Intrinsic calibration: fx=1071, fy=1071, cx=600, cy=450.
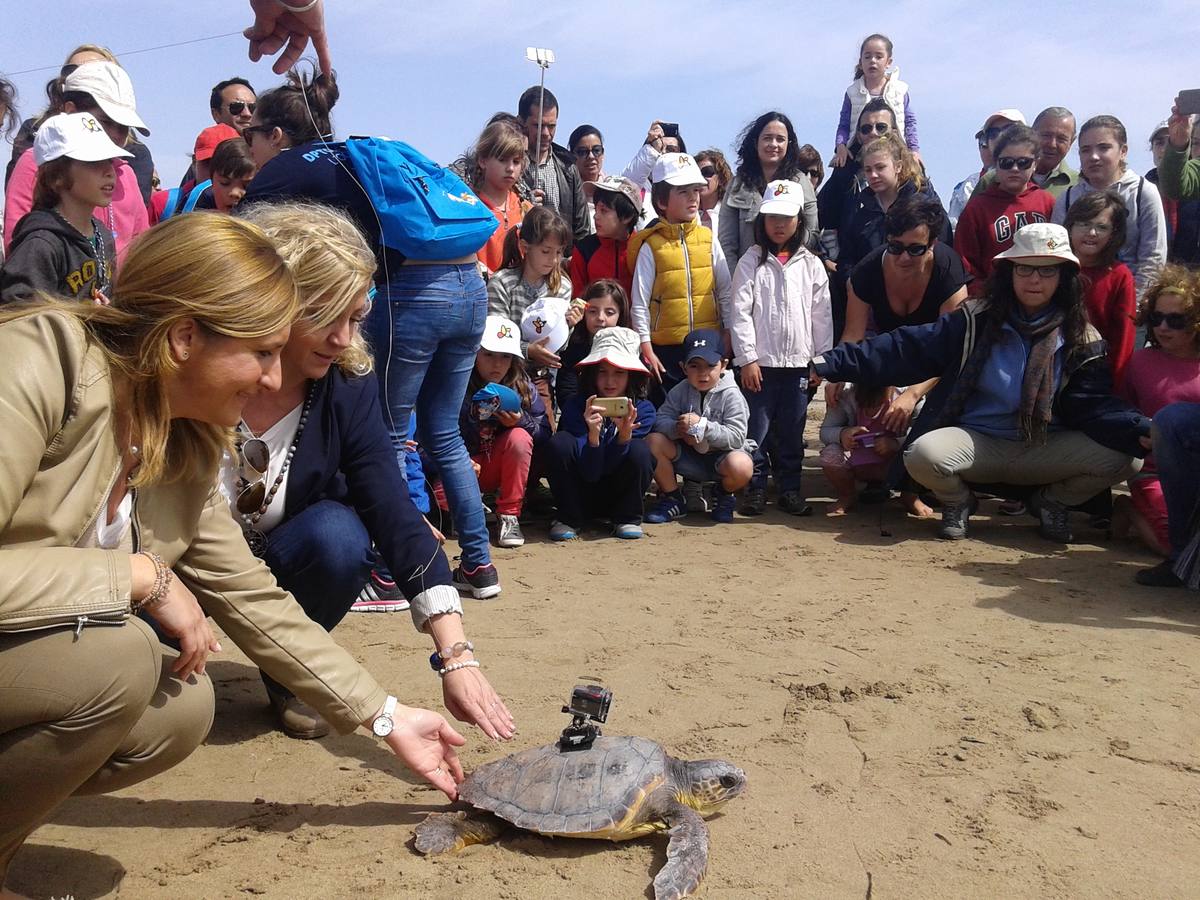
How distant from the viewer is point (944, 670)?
3.80 meters

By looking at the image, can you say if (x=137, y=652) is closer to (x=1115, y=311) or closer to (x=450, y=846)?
(x=450, y=846)

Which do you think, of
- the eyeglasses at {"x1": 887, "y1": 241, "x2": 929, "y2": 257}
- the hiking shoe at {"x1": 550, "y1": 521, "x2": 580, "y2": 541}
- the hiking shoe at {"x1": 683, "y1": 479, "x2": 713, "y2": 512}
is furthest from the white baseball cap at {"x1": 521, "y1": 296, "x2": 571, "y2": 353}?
the eyeglasses at {"x1": 887, "y1": 241, "x2": 929, "y2": 257}

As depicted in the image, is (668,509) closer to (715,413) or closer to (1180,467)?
(715,413)

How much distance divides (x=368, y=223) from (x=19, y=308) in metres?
2.03

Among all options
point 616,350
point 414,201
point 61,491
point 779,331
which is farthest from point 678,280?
point 61,491

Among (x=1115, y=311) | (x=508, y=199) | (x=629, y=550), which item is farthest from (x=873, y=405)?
(x=508, y=199)

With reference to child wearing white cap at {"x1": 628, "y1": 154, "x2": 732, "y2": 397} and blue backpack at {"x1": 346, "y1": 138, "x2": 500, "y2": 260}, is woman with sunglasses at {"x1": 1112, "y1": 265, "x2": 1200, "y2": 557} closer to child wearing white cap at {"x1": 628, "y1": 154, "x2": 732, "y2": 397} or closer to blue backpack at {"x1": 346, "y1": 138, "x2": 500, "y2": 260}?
child wearing white cap at {"x1": 628, "y1": 154, "x2": 732, "y2": 397}

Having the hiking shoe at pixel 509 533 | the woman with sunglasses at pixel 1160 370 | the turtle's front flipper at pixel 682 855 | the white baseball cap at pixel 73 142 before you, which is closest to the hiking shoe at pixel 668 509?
the hiking shoe at pixel 509 533

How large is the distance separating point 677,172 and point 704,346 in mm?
1149

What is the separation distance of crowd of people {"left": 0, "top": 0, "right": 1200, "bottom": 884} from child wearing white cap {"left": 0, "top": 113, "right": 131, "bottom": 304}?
16 mm

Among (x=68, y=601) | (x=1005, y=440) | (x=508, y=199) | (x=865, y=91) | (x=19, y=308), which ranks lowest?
(x=1005, y=440)

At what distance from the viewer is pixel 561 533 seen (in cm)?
580

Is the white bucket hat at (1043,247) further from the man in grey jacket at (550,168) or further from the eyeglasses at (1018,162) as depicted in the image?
the man in grey jacket at (550,168)

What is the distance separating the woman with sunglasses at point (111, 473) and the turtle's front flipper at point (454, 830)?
0.69 m
